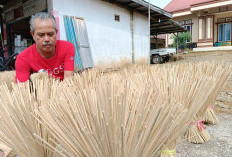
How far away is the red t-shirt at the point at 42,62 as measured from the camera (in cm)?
143

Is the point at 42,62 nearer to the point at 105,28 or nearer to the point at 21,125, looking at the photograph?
the point at 21,125

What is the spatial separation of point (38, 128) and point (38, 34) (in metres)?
0.89

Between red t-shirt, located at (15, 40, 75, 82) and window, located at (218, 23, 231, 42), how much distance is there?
40.5 feet

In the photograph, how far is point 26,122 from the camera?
1.55ft

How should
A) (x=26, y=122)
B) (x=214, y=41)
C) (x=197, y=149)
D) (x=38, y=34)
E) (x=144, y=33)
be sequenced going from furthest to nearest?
(x=214, y=41), (x=144, y=33), (x=38, y=34), (x=197, y=149), (x=26, y=122)

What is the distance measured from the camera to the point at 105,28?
5.43 metres

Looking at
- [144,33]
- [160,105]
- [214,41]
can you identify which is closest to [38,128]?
[160,105]

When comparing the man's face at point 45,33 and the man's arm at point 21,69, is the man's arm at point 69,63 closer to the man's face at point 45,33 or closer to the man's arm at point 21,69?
the man's face at point 45,33

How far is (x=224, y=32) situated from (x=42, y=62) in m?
12.6

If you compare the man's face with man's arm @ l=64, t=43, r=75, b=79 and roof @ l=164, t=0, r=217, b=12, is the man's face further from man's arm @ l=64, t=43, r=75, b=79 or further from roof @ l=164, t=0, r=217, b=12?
roof @ l=164, t=0, r=217, b=12

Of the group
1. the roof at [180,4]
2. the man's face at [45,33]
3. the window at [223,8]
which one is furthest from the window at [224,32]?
the man's face at [45,33]

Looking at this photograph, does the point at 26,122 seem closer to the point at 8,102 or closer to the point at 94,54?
the point at 8,102

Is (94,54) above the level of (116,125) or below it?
above

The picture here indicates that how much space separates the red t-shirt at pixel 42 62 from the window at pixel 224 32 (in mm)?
12348
